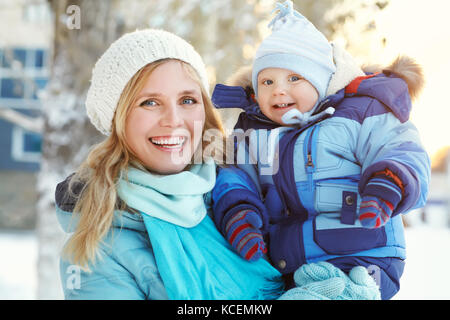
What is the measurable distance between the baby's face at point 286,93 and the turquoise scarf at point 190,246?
10.4 inches

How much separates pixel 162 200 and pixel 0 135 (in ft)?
35.9

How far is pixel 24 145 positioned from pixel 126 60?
35.4 ft

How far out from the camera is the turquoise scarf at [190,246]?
130cm

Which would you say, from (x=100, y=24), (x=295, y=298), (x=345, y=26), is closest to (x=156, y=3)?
(x=100, y=24)

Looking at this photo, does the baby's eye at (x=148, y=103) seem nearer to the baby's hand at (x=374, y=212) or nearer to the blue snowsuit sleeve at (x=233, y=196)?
the blue snowsuit sleeve at (x=233, y=196)

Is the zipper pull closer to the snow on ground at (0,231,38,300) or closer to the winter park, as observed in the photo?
the winter park

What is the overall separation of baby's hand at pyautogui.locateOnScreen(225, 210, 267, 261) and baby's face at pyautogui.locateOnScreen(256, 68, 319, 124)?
30cm

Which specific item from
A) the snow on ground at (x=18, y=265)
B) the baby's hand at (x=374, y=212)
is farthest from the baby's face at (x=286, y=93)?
the snow on ground at (x=18, y=265)

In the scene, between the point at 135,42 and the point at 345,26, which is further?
the point at 345,26

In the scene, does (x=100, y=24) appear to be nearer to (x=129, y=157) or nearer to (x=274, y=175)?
(x=129, y=157)

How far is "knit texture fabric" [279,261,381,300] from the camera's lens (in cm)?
123

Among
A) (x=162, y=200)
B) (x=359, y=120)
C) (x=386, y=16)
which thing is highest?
(x=386, y=16)

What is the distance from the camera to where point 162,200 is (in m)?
1.38

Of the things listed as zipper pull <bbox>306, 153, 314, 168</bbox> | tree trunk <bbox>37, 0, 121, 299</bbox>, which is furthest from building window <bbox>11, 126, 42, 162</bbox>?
zipper pull <bbox>306, 153, 314, 168</bbox>
